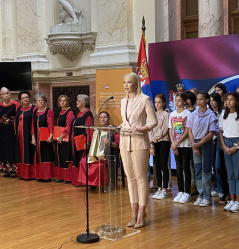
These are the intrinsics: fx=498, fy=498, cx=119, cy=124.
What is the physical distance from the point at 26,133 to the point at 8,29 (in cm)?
376

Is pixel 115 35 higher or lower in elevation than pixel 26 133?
higher

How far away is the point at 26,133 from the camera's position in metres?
8.53

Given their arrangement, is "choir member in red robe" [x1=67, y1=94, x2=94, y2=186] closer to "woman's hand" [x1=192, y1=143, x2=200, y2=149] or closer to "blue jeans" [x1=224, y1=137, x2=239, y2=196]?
"woman's hand" [x1=192, y1=143, x2=200, y2=149]

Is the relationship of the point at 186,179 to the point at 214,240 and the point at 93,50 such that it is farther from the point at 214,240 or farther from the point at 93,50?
the point at 93,50

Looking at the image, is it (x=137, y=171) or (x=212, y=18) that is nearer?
(x=137, y=171)

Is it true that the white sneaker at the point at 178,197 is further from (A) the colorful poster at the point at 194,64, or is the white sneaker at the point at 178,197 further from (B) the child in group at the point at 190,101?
(A) the colorful poster at the point at 194,64

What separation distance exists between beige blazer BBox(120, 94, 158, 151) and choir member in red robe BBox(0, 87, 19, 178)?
4071 mm

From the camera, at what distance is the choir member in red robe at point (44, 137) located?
8.36m

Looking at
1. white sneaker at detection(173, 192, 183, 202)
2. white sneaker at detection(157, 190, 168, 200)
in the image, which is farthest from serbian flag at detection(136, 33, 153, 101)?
white sneaker at detection(173, 192, 183, 202)

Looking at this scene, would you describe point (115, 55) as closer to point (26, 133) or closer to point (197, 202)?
point (26, 133)

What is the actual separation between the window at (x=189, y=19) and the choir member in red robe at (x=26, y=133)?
3294mm

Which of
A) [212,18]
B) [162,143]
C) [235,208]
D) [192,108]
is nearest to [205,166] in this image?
[235,208]

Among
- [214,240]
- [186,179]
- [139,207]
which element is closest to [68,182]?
[186,179]

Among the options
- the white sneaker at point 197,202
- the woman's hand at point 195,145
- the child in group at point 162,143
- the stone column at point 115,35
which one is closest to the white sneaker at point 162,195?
the child in group at point 162,143
